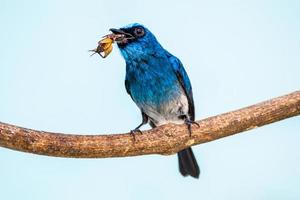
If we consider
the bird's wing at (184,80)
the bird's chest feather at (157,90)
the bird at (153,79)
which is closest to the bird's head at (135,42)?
the bird at (153,79)

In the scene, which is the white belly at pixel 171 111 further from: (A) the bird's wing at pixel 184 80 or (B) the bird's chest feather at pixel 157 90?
(A) the bird's wing at pixel 184 80

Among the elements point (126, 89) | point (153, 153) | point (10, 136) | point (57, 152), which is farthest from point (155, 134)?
point (126, 89)

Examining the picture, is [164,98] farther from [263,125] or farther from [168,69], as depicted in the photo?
[263,125]

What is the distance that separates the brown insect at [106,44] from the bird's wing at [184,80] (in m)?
0.87

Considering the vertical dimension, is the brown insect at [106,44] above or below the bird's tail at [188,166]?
above

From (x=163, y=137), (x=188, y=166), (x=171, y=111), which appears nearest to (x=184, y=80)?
(x=171, y=111)

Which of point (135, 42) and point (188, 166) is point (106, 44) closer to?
point (135, 42)

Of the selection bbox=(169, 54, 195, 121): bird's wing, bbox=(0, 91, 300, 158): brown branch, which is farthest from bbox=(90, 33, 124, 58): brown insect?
bbox=(0, 91, 300, 158): brown branch

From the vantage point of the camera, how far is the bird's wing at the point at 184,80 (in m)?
6.39

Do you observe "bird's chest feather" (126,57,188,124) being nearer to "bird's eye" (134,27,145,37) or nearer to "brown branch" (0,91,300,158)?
"bird's eye" (134,27,145,37)

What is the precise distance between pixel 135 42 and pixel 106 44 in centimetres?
A: 39

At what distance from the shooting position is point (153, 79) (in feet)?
19.9

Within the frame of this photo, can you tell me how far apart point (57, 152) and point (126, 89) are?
8.62 ft

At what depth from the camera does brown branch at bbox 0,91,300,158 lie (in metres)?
4.03
